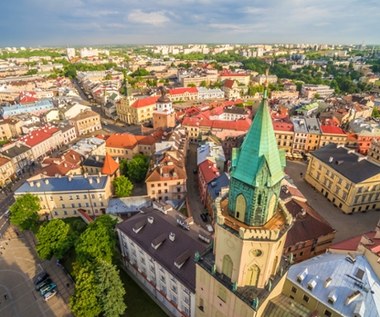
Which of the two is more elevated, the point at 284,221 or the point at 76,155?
the point at 284,221

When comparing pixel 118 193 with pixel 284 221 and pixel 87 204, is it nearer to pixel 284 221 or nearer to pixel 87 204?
pixel 87 204

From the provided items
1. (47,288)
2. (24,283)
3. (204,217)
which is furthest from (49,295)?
(204,217)

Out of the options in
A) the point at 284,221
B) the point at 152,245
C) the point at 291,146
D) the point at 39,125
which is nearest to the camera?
the point at 284,221

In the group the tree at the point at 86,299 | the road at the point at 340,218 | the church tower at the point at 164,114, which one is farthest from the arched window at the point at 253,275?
the church tower at the point at 164,114

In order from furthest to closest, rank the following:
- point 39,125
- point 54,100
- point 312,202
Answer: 1. point 54,100
2. point 39,125
3. point 312,202

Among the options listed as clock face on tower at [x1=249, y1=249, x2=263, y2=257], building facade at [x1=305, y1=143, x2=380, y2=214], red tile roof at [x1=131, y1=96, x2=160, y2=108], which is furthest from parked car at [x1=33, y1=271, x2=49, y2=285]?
red tile roof at [x1=131, y1=96, x2=160, y2=108]

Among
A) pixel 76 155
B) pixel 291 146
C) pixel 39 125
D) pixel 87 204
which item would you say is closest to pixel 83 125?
pixel 39 125

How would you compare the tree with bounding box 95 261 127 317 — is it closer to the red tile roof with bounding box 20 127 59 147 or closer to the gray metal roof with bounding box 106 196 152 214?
the gray metal roof with bounding box 106 196 152 214
